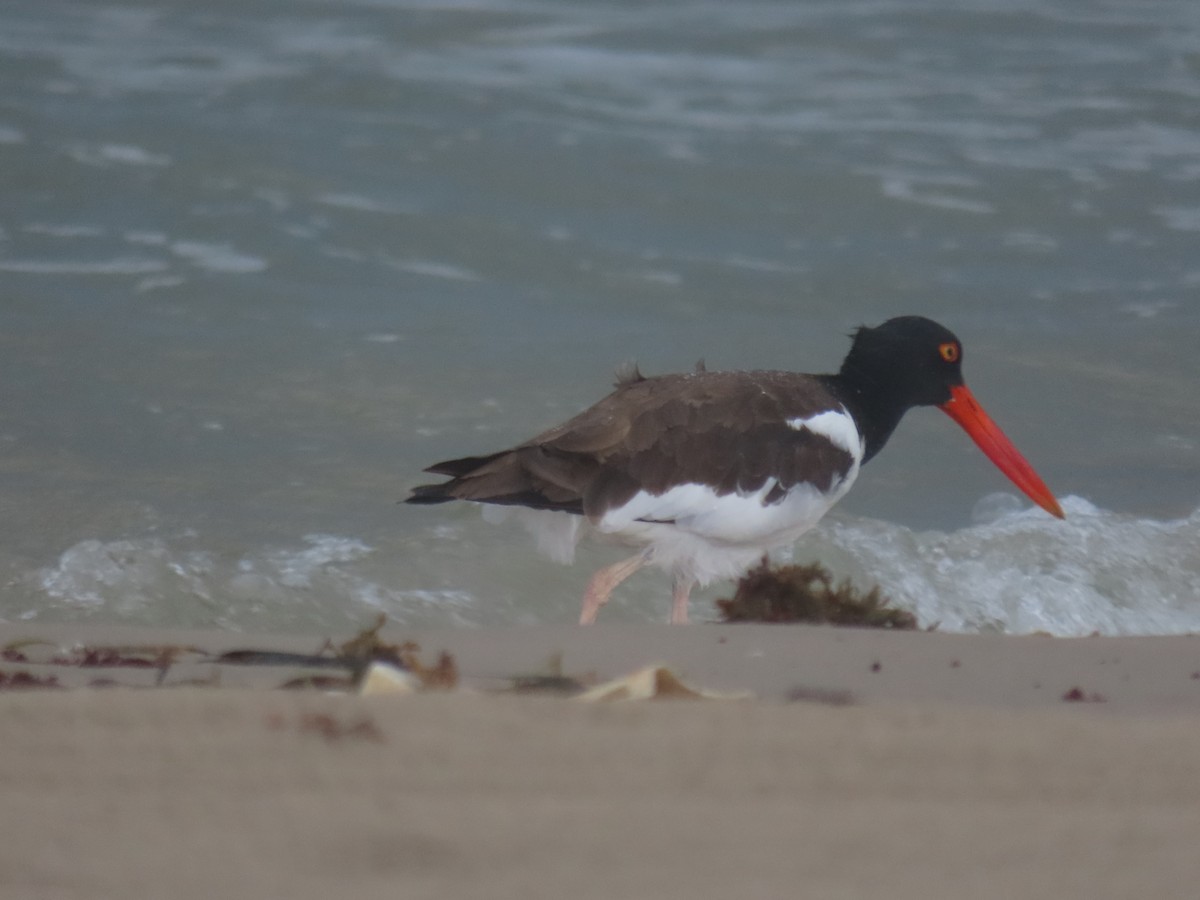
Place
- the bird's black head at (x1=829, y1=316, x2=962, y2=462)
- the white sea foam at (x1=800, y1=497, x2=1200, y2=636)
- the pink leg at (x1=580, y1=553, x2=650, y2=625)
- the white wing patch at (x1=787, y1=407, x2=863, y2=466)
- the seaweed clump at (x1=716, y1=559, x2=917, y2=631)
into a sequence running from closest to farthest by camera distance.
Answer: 1. the seaweed clump at (x1=716, y1=559, x2=917, y2=631)
2. the pink leg at (x1=580, y1=553, x2=650, y2=625)
3. the white wing patch at (x1=787, y1=407, x2=863, y2=466)
4. the bird's black head at (x1=829, y1=316, x2=962, y2=462)
5. the white sea foam at (x1=800, y1=497, x2=1200, y2=636)

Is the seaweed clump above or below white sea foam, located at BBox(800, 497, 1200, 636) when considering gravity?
above

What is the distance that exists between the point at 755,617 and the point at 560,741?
78.1 inches

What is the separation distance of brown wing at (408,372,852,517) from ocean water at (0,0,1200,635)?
4.65ft

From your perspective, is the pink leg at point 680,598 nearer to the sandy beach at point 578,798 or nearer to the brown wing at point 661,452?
the brown wing at point 661,452

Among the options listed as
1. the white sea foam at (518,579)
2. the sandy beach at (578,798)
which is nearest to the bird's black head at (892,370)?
the white sea foam at (518,579)

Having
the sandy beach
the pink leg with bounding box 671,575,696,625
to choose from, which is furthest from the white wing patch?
the sandy beach

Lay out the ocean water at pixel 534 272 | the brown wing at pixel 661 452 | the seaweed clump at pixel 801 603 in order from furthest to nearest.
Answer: the ocean water at pixel 534 272
the brown wing at pixel 661 452
the seaweed clump at pixel 801 603

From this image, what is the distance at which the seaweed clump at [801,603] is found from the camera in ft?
14.6

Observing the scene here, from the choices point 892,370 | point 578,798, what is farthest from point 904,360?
point 578,798

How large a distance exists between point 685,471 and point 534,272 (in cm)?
629

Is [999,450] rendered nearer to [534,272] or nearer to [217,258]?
[534,272]

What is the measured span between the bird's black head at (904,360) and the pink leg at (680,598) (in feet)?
3.42

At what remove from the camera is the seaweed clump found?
446 centimetres

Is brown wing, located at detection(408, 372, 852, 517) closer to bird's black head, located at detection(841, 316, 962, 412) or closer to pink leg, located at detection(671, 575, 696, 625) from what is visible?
pink leg, located at detection(671, 575, 696, 625)
